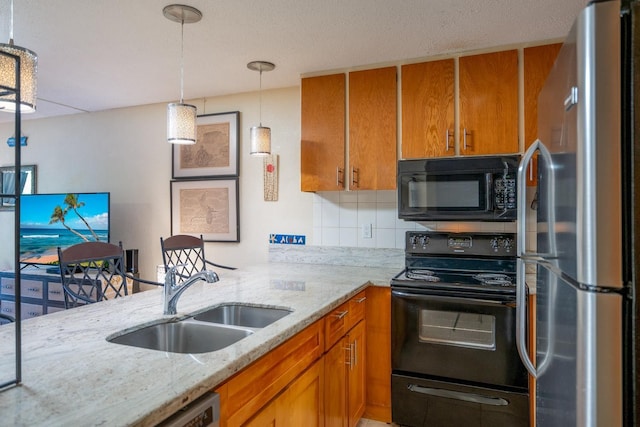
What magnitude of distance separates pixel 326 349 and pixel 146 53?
2099 mm

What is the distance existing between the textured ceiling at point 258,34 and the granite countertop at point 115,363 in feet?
4.61

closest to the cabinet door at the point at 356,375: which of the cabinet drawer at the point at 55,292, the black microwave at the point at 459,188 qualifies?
the black microwave at the point at 459,188

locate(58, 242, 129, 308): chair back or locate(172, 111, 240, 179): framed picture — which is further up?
locate(172, 111, 240, 179): framed picture

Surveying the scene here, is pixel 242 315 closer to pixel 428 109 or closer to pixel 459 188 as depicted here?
pixel 459 188

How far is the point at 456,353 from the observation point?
7.13ft

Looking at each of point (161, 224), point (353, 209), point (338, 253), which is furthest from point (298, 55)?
point (161, 224)

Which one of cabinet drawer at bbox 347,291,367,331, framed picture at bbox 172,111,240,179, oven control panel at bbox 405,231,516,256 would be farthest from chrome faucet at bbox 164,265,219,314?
framed picture at bbox 172,111,240,179

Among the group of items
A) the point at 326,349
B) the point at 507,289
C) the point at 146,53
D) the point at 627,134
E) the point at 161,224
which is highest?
the point at 146,53

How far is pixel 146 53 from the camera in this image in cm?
254

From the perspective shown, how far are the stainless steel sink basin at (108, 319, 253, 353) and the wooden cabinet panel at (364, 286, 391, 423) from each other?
1.14 m

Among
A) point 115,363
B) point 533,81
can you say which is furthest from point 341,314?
point 533,81

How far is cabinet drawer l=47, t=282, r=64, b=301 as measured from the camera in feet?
11.9

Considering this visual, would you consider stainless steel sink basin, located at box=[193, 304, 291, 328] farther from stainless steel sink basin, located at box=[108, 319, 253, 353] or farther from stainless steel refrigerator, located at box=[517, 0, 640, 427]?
stainless steel refrigerator, located at box=[517, 0, 640, 427]

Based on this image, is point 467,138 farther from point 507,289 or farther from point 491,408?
point 491,408
